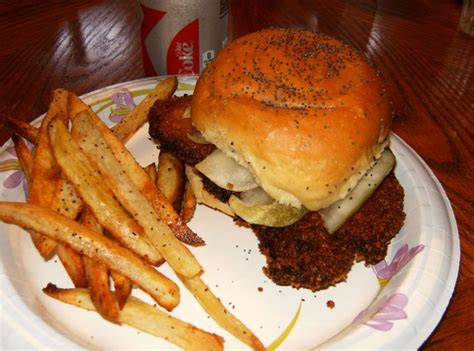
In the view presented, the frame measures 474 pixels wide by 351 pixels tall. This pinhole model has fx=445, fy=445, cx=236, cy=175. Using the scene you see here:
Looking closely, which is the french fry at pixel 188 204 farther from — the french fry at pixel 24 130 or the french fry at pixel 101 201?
the french fry at pixel 24 130

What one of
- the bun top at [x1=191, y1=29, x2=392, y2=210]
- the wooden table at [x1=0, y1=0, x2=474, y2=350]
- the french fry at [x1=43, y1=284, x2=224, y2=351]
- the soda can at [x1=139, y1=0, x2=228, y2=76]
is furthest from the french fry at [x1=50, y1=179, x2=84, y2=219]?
the soda can at [x1=139, y1=0, x2=228, y2=76]

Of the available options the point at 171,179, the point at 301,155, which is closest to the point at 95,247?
the point at 171,179

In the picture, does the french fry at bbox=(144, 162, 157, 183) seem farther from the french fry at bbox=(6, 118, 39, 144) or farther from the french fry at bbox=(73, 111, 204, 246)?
the french fry at bbox=(6, 118, 39, 144)

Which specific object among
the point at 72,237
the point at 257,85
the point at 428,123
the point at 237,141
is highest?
the point at 257,85

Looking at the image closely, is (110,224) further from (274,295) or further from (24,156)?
(274,295)

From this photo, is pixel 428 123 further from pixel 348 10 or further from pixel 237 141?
pixel 348 10

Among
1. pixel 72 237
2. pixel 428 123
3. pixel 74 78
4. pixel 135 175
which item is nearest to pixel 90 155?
pixel 135 175
